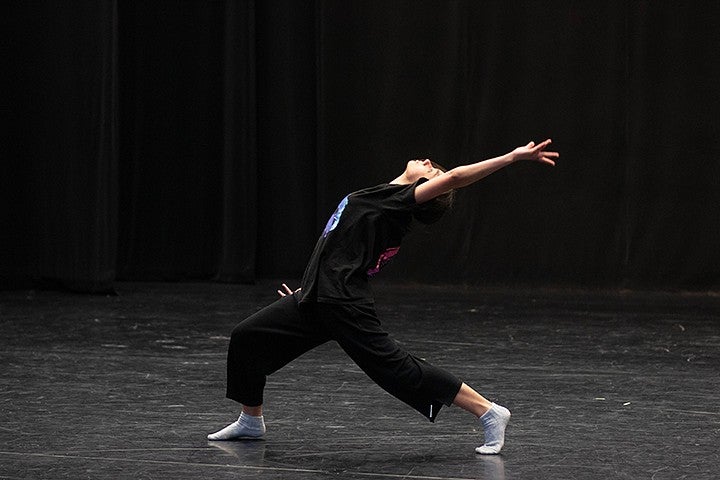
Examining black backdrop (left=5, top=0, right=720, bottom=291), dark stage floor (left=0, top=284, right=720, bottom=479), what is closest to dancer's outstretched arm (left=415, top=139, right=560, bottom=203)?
dark stage floor (left=0, top=284, right=720, bottom=479)

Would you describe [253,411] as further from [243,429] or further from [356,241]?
[356,241]

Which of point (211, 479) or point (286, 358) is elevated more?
point (286, 358)

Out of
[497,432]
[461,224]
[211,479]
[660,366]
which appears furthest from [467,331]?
[211,479]

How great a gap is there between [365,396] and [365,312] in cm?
96

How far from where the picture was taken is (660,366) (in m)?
4.98

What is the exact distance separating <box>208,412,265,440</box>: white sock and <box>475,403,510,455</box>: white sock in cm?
64

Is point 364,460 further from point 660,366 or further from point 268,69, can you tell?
point 268,69

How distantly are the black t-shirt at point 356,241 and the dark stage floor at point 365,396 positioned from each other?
46 centimetres

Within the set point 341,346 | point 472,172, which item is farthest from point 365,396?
point 472,172

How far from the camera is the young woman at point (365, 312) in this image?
337 cm

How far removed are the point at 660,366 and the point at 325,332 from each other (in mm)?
2033

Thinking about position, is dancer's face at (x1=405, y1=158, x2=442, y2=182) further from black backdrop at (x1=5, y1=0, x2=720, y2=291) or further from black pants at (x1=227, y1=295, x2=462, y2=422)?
black backdrop at (x1=5, y1=0, x2=720, y2=291)

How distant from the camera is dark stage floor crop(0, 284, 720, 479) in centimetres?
332

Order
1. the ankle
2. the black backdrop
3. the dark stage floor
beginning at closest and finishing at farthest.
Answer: the dark stage floor, the ankle, the black backdrop
